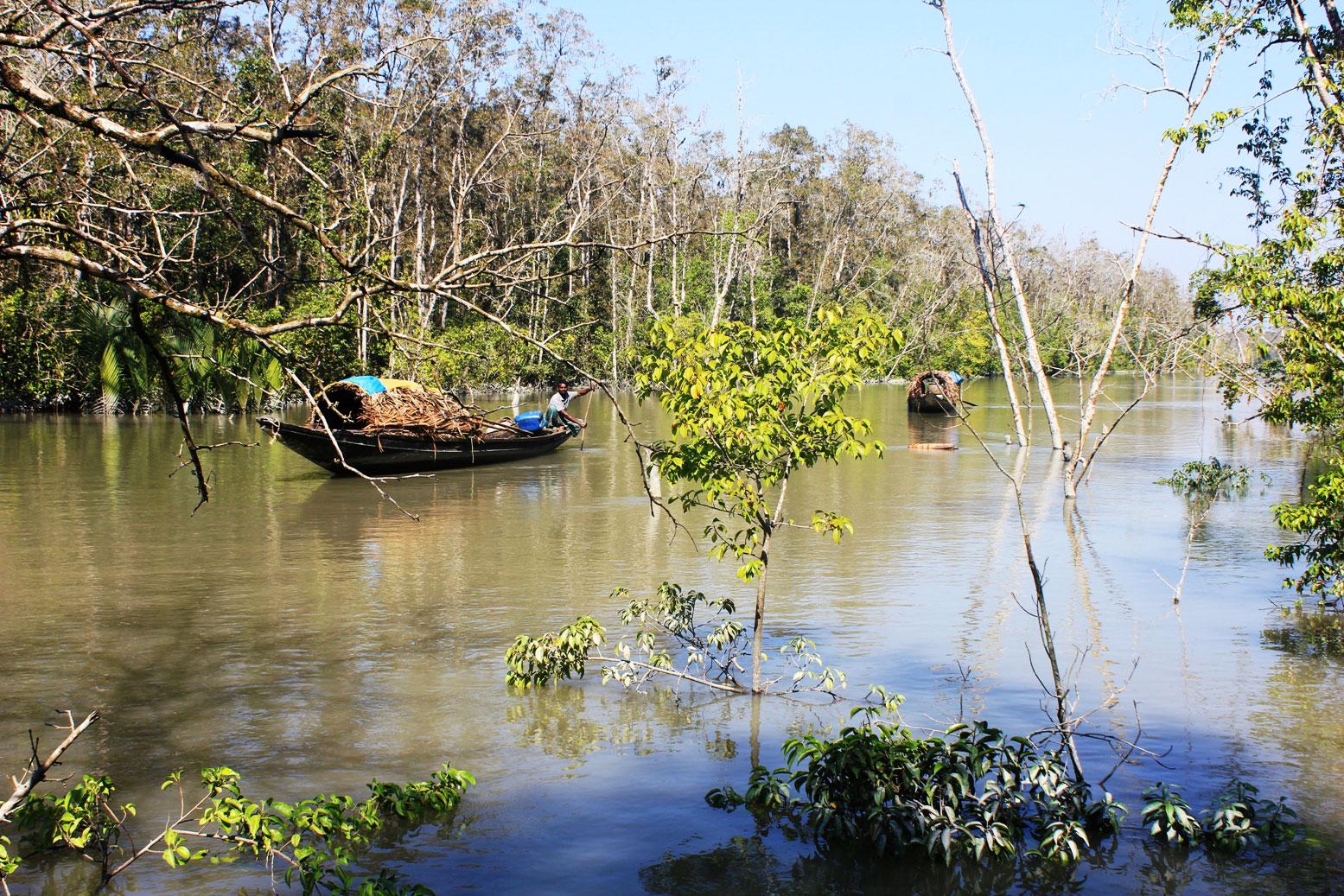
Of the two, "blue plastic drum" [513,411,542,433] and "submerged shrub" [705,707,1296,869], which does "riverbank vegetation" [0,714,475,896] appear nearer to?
"submerged shrub" [705,707,1296,869]

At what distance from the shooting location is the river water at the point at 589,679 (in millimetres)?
6336

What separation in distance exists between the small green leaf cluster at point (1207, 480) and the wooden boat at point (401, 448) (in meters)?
11.9

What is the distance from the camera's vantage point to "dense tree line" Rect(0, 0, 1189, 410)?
477cm

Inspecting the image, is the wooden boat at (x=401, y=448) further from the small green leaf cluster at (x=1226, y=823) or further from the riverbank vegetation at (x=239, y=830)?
the small green leaf cluster at (x=1226, y=823)

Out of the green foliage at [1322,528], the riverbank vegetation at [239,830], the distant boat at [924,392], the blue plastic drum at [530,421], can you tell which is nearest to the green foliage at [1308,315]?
the green foliage at [1322,528]

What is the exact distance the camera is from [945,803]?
20.5 ft

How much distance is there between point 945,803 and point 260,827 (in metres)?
3.43

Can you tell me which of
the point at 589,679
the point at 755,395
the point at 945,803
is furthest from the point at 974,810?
the point at 589,679

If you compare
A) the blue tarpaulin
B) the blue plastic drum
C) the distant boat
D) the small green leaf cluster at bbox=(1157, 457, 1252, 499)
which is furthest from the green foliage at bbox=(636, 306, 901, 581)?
the distant boat

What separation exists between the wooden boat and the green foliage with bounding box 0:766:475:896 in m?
12.4

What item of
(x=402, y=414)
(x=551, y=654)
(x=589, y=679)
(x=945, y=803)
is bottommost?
(x=589, y=679)

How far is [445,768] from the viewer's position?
22.9 ft

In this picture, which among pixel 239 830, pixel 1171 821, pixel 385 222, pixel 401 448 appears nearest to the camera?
pixel 239 830

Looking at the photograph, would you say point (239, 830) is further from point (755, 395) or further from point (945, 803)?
point (755, 395)
